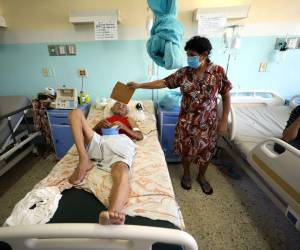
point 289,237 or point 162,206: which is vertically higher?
point 162,206

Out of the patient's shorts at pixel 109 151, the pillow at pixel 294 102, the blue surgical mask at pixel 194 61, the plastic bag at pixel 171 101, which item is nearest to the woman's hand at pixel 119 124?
the patient's shorts at pixel 109 151

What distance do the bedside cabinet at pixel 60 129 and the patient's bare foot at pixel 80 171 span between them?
101 cm

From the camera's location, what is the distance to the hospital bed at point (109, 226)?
0.72 metres

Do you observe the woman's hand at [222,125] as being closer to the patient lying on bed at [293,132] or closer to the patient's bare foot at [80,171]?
the patient lying on bed at [293,132]

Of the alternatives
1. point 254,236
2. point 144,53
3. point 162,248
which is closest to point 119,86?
point 144,53

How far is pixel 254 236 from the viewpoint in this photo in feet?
4.80

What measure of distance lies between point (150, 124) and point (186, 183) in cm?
73

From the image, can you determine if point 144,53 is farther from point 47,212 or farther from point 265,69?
point 47,212

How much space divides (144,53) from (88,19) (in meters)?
0.74

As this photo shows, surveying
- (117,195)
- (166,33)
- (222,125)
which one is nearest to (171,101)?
(222,125)

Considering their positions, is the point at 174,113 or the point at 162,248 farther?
the point at 174,113

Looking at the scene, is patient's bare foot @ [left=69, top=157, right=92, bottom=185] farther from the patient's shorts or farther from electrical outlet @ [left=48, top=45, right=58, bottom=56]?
electrical outlet @ [left=48, top=45, right=58, bottom=56]

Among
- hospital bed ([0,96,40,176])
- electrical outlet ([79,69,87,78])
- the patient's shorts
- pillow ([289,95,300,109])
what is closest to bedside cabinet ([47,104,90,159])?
hospital bed ([0,96,40,176])

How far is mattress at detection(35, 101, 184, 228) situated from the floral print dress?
0.32 metres
